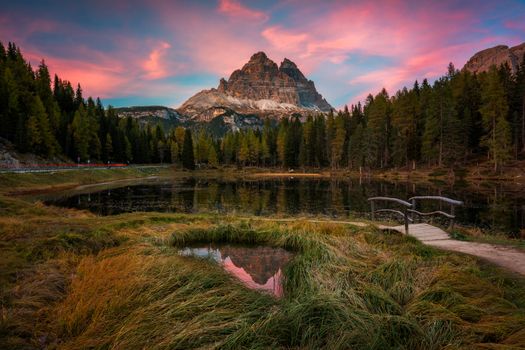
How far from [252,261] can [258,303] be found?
482 centimetres

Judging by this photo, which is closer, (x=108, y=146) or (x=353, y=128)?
(x=353, y=128)

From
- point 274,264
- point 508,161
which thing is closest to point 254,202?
point 274,264

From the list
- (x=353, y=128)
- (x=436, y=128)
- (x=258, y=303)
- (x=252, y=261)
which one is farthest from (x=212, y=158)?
(x=258, y=303)

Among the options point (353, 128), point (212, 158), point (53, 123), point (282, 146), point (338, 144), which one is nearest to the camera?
point (53, 123)

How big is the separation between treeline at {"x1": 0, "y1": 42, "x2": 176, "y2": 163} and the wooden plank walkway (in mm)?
72952

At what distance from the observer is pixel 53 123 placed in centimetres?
7588

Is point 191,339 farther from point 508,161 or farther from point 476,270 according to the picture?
point 508,161

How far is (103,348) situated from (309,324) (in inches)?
120

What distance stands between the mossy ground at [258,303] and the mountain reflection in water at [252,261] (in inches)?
26.4

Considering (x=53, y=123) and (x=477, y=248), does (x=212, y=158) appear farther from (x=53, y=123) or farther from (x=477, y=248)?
(x=477, y=248)

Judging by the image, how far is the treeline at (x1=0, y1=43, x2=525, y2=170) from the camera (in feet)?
182

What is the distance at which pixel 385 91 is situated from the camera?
86.1m

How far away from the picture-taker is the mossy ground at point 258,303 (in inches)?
182

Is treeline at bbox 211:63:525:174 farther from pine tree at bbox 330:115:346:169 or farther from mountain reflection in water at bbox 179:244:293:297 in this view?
mountain reflection in water at bbox 179:244:293:297
